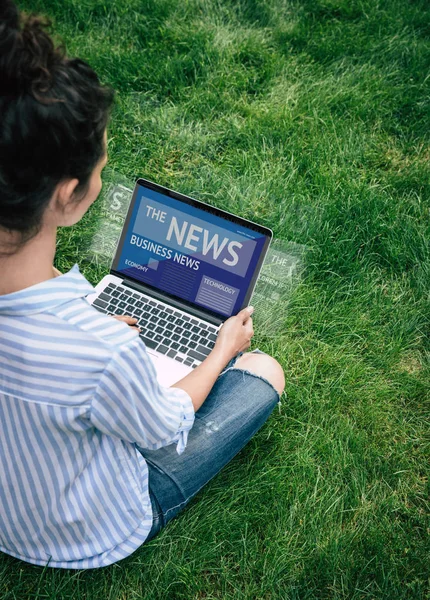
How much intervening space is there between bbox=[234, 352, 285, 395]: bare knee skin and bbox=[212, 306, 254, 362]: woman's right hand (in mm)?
115

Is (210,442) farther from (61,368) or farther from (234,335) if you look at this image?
(61,368)

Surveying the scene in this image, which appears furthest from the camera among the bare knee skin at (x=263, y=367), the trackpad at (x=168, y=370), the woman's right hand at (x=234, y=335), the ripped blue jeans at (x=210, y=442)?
the bare knee skin at (x=263, y=367)

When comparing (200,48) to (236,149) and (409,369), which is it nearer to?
(236,149)

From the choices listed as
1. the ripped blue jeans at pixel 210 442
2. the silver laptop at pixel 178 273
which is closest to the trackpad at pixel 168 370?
the silver laptop at pixel 178 273

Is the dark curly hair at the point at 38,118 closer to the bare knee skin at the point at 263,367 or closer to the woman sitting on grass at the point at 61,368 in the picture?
the woman sitting on grass at the point at 61,368

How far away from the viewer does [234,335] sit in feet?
6.73

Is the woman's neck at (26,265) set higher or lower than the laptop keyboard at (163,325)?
higher

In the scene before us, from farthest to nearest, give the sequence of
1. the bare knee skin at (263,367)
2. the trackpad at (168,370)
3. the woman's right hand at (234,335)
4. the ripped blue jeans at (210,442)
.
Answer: the bare knee skin at (263,367), the trackpad at (168,370), the woman's right hand at (234,335), the ripped blue jeans at (210,442)

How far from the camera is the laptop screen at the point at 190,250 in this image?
7.05 ft

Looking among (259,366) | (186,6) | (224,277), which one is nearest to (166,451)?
(259,366)

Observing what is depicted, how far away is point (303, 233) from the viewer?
2824mm

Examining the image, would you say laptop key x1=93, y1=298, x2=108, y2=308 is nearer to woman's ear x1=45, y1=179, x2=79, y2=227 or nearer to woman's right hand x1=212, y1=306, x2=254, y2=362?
woman's right hand x1=212, y1=306, x2=254, y2=362

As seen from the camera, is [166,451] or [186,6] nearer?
[166,451]

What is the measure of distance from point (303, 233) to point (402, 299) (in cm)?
54
